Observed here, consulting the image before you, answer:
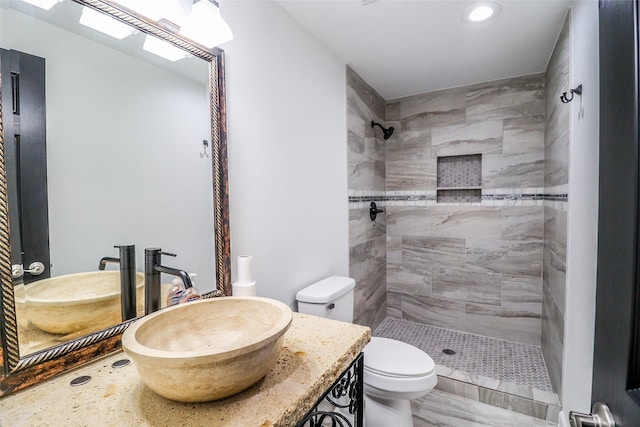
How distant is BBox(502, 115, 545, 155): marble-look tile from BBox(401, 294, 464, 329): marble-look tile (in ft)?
4.98

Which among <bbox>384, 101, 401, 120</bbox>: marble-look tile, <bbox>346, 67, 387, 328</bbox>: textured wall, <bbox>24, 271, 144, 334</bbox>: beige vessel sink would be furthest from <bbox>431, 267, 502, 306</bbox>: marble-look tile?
<bbox>24, 271, 144, 334</bbox>: beige vessel sink

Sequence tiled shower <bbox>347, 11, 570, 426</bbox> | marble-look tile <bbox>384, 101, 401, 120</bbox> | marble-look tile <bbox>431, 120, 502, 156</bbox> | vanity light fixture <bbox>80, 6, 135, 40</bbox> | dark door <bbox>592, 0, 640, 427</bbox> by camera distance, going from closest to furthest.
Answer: dark door <bbox>592, 0, 640, 427</bbox> → vanity light fixture <bbox>80, 6, 135, 40</bbox> → tiled shower <bbox>347, 11, 570, 426</bbox> → marble-look tile <bbox>431, 120, 502, 156</bbox> → marble-look tile <bbox>384, 101, 401, 120</bbox>

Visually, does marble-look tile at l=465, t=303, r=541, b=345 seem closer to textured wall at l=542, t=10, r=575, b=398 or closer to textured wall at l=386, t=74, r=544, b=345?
textured wall at l=386, t=74, r=544, b=345

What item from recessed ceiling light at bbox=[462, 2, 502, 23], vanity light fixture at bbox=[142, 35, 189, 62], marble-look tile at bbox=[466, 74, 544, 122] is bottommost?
vanity light fixture at bbox=[142, 35, 189, 62]

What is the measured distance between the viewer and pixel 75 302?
2.73 feet

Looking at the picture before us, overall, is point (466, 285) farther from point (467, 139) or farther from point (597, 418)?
point (597, 418)

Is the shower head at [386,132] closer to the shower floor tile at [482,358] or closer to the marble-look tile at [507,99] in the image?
the marble-look tile at [507,99]

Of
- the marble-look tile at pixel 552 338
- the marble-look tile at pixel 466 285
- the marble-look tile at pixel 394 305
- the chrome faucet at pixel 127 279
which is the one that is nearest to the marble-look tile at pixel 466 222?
the marble-look tile at pixel 466 285

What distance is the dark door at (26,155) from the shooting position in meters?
0.71

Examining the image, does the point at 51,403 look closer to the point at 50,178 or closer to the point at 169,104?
the point at 50,178

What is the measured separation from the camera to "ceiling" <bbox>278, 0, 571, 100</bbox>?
164 centimetres

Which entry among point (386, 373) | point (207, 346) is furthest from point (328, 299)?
point (207, 346)

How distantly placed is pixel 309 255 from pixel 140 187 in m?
1.08

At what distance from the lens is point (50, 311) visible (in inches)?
30.5
